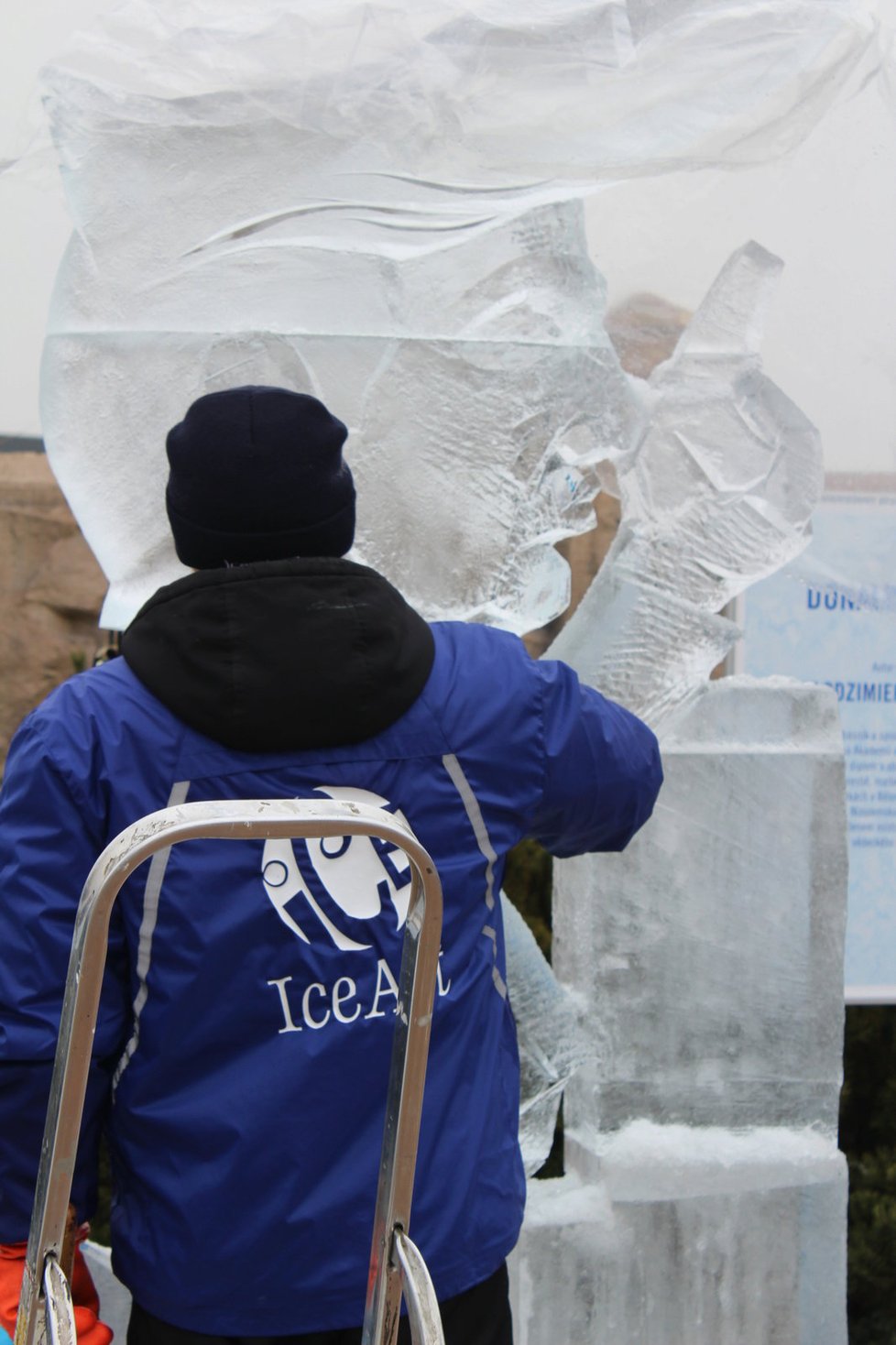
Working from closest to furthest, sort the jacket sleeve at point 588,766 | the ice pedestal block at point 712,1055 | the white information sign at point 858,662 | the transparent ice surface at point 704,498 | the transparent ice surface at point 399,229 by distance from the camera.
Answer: the jacket sleeve at point 588,766
the transparent ice surface at point 399,229
the transparent ice surface at point 704,498
the ice pedestal block at point 712,1055
the white information sign at point 858,662

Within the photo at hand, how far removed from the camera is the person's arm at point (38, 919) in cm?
126

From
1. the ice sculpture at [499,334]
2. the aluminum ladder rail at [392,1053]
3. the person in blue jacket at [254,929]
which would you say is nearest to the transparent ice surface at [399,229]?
the ice sculpture at [499,334]

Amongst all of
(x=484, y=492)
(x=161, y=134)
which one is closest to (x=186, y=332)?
(x=161, y=134)

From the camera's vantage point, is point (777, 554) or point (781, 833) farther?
point (781, 833)

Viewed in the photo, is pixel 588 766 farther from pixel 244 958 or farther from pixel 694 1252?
pixel 694 1252

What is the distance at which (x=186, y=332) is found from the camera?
2.11 m

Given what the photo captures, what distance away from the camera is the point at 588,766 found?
4.75 ft

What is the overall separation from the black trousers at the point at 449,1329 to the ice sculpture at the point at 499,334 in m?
0.84

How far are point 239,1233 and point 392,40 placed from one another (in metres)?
1.67

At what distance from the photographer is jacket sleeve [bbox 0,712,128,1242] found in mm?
1259

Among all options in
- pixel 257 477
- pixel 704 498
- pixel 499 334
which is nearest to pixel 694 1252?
pixel 704 498

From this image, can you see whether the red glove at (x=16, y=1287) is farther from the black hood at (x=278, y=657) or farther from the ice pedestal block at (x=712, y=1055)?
the ice pedestal block at (x=712, y=1055)

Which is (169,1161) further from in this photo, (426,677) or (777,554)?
(777,554)

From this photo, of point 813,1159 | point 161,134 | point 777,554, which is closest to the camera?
point 161,134
